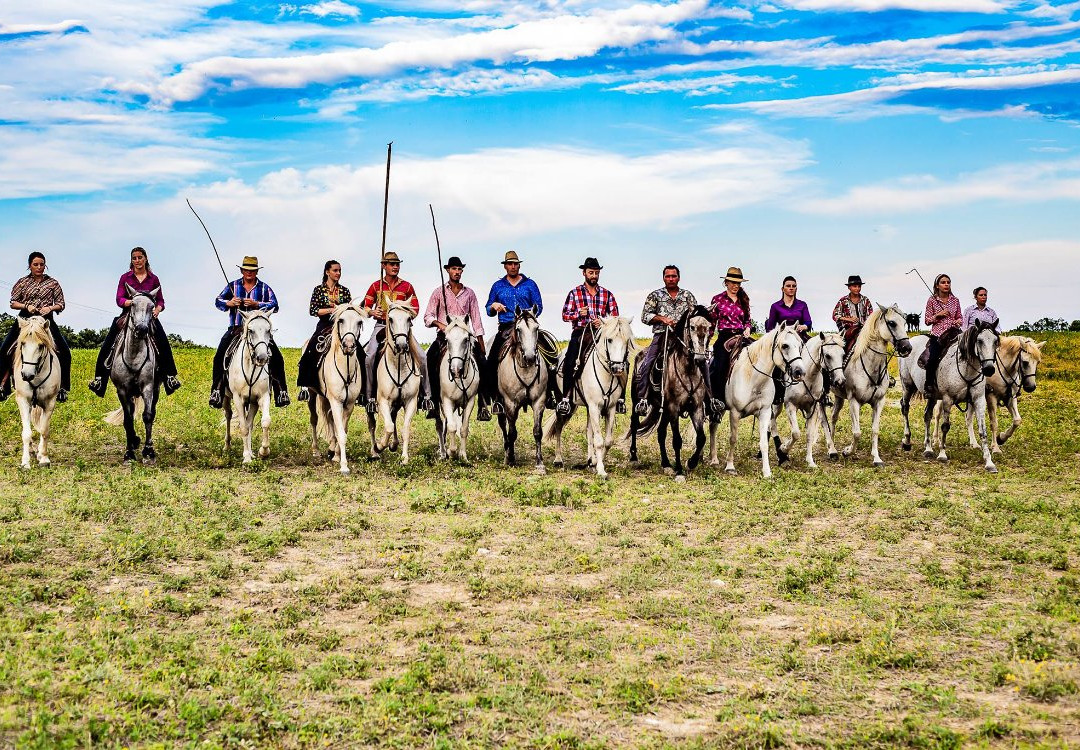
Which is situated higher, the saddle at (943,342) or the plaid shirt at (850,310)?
the plaid shirt at (850,310)

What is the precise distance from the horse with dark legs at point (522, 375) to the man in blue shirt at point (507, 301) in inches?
4.2

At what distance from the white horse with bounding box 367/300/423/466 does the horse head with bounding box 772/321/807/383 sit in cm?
549

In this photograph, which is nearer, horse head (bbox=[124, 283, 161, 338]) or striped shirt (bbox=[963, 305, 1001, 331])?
horse head (bbox=[124, 283, 161, 338])

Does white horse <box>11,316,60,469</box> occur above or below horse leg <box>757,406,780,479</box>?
above

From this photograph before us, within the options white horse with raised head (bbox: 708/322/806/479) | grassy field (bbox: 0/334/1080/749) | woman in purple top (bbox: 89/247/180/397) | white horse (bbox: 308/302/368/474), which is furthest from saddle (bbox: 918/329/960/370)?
woman in purple top (bbox: 89/247/180/397)

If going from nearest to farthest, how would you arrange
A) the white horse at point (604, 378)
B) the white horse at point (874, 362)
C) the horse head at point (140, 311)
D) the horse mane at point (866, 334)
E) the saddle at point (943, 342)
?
the white horse at point (604, 378) → the horse head at point (140, 311) → the white horse at point (874, 362) → the horse mane at point (866, 334) → the saddle at point (943, 342)

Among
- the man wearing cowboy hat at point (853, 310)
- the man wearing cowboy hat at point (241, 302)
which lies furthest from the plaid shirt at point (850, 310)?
the man wearing cowboy hat at point (241, 302)

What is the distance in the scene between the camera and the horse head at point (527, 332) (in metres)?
15.5

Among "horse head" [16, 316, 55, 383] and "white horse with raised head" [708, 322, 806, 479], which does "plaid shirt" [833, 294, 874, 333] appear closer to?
"white horse with raised head" [708, 322, 806, 479]

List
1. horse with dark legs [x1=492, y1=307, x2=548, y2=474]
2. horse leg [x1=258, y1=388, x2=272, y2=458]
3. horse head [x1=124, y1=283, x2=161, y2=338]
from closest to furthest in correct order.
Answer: horse with dark legs [x1=492, y1=307, x2=548, y2=474] → horse head [x1=124, y1=283, x2=161, y2=338] → horse leg [x1=258, y1=388, x2=272, y2=458]

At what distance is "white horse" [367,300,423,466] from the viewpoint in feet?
51.7

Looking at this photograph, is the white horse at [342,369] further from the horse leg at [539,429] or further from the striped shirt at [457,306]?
the horse leg at [539,429]

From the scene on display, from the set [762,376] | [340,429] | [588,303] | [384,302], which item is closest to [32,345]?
[340,429]

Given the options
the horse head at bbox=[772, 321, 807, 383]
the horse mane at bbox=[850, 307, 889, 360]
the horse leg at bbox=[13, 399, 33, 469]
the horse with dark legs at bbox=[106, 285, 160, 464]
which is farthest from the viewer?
the horse mane at bbox=[850, 307, 889, 360]
